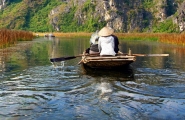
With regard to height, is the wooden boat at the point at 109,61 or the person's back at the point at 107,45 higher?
the person's back at the point at 107,45

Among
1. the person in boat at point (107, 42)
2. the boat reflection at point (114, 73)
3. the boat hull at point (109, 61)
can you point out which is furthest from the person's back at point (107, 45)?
the boat reflection at point (114, 73)

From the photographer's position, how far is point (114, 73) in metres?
12.2

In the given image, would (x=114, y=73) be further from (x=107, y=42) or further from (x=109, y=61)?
(x=107, y=42)

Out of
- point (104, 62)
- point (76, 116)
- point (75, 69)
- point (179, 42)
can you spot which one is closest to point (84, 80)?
point (104, 62)

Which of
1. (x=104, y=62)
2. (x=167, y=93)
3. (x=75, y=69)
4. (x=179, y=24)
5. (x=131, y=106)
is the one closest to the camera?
(x=131, y=106)

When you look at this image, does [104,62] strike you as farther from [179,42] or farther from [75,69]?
[179,42]

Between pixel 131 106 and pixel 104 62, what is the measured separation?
4.82 metres

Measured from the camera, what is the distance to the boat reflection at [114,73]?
11.4 metres

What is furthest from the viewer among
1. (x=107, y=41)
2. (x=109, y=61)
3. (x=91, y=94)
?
(x=107, y=41)

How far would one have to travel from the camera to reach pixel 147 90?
30.4 ft

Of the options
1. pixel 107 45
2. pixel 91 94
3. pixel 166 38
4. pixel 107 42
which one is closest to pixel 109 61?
pixel 107 45

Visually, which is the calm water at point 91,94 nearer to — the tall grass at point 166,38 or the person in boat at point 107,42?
the person in boat at point 107,42

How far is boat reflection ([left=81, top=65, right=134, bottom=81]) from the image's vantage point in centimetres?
1145

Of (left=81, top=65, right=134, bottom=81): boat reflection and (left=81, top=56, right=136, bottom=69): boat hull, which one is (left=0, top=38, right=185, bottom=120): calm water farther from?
(left=81, top=56, right=136, bottom=69): boat hull
